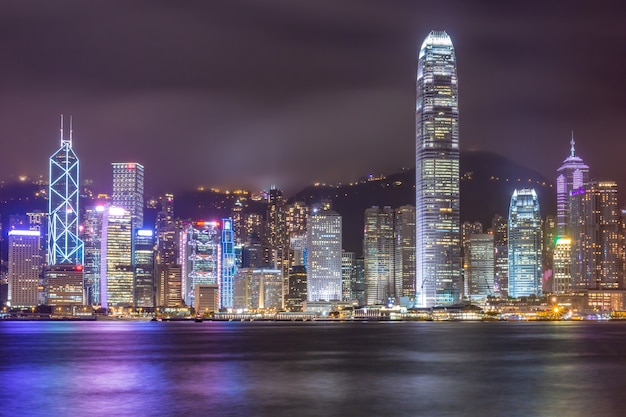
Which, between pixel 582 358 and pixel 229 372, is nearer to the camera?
pixel 229 372

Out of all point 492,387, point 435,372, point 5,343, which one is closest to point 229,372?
point 435,372

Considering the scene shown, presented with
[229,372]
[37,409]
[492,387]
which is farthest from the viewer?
[229,372]

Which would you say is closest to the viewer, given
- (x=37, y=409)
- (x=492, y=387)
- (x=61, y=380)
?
(x=37, y=409)

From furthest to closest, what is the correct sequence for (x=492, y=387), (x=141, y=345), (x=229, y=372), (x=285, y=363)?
(x=141, y=345)
(x=285, y=363)
(x=229, y=372)
(x=492, y=387)

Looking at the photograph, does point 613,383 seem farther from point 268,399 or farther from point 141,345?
point 141,345

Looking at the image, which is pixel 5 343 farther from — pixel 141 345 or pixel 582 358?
pixel 582 358

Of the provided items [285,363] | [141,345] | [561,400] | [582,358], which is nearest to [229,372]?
[285,363]
